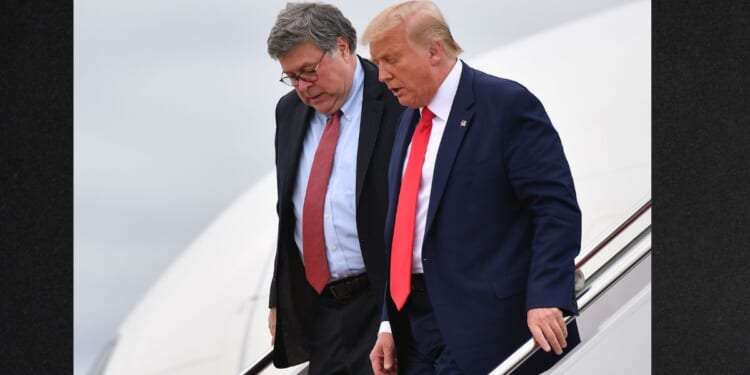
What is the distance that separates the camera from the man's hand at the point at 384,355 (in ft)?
7.20

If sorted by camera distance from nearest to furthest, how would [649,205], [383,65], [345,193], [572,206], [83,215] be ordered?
[572,206] < [383,65] < [345,193] < [83,215] < [649,205]

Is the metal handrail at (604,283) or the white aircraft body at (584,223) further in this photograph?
the white aircraft body at (584,223)

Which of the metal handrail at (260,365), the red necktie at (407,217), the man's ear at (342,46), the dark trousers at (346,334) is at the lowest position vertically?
the metal handrail at (260,365)

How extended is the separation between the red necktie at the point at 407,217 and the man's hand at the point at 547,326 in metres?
0.27

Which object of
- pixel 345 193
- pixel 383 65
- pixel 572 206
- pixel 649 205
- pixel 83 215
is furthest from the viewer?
pixel 649 205

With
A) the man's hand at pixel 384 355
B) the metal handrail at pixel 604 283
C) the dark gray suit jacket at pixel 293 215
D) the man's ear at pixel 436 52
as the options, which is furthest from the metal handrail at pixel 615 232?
the man's ear at pixel 436 52

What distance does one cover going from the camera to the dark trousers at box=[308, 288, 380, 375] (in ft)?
7.88

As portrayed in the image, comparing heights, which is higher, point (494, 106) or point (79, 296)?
point (494, 106)

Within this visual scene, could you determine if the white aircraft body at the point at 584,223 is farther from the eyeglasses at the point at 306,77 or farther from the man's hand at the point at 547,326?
the man's hand at the point at 547,326

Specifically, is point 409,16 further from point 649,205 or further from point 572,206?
point 649,205

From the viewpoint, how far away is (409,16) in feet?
7.02

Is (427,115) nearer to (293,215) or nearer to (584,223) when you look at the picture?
(293,215)

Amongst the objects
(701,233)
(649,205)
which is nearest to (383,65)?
(649,205)

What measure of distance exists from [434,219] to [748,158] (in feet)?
5.40
